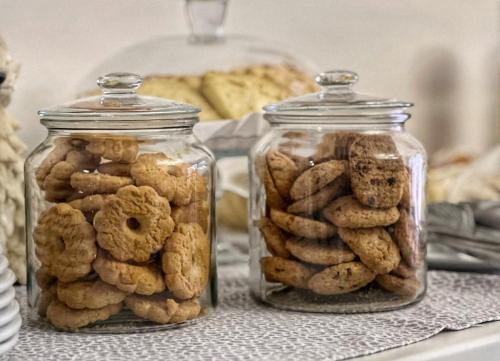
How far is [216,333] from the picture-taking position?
66 cm

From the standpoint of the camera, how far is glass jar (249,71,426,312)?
712mm

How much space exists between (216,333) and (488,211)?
0.40 meters

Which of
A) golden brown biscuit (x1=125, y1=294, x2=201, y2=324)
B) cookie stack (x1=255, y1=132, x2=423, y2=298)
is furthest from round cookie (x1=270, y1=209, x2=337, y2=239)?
golden brown biscuit (x1=125, y1=294, x2=201, y2=324)

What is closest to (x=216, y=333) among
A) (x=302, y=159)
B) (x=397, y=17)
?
(x=302, y=159)

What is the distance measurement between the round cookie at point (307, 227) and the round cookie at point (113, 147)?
5.6 inches

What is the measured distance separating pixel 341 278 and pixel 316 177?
0.28 ft

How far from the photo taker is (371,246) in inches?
27.8

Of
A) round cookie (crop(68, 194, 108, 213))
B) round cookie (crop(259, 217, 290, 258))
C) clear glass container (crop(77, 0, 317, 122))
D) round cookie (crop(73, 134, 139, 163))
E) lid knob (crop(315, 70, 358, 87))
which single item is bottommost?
round cookie (crop(259, 217, 290, 258))

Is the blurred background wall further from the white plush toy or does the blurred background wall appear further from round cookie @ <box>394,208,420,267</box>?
round cookie @ <box>394,208,420,267</box>

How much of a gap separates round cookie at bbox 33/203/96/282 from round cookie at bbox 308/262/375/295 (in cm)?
19

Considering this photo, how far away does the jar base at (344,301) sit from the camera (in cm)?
72

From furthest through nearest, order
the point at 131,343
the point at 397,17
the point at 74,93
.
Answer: the point at 397,17 → the point at 74,93 → the point at 131,343

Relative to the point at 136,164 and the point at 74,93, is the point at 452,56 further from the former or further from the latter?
the point at 136,164

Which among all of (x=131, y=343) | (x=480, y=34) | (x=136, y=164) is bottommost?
(x=131, y=343)
